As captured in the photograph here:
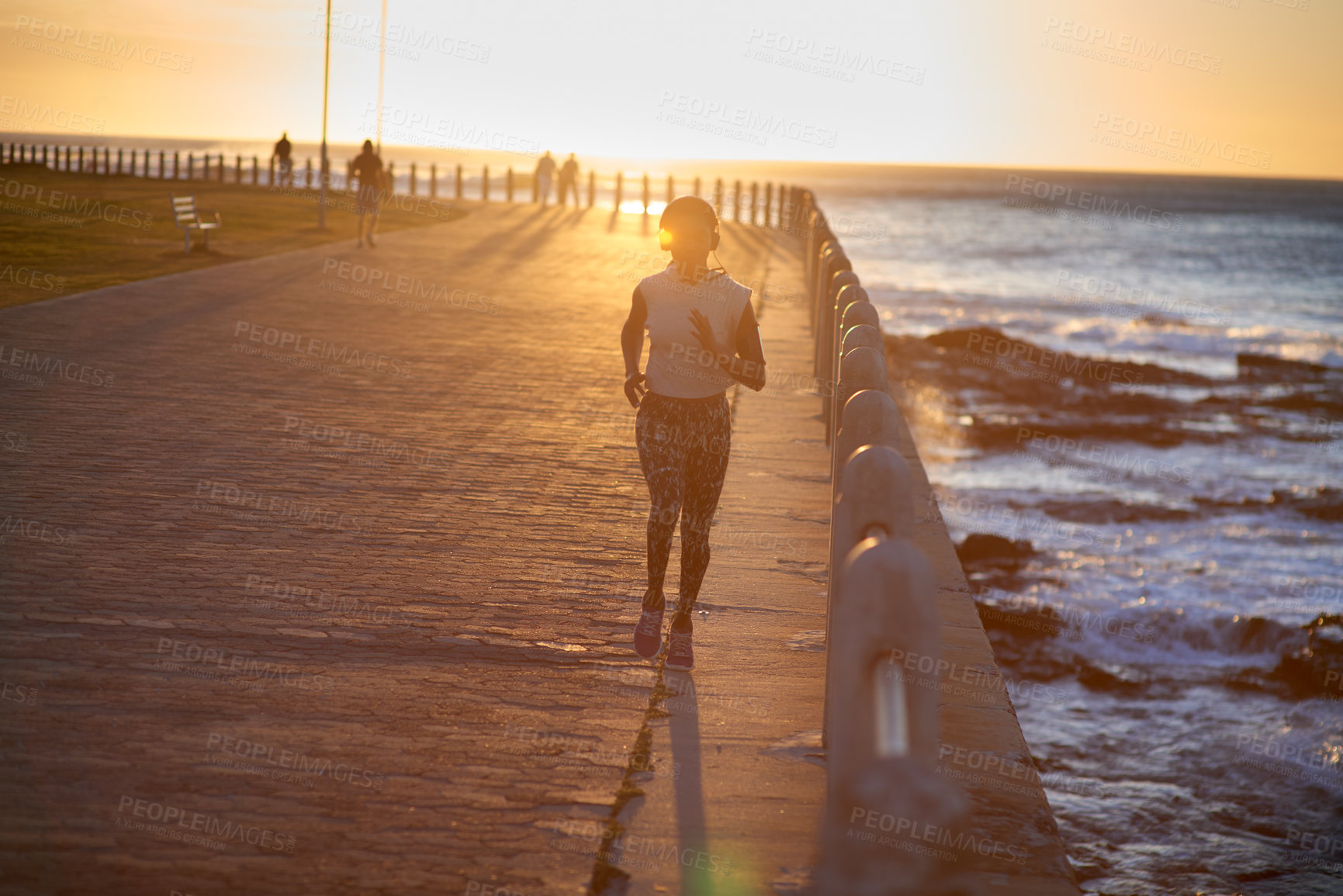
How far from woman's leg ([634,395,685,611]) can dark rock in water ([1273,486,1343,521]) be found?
12.3 metres

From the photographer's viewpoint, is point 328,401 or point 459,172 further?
point 459,172

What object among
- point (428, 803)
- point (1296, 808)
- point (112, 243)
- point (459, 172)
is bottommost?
point (1296, 808)

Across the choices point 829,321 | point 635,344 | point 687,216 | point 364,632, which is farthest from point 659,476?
point 829,321

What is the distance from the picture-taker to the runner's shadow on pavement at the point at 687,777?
133 inches

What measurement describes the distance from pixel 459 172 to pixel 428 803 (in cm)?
3799

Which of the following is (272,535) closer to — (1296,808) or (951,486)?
(1296,808)

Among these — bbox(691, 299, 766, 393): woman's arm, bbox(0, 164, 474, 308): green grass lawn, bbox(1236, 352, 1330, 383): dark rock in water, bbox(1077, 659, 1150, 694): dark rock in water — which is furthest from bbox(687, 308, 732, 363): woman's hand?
bbox(1236, 352, 1330, 383): dark rock in water

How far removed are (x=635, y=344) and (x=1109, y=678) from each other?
579 cm

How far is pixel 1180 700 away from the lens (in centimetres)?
864

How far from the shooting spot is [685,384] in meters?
4.72

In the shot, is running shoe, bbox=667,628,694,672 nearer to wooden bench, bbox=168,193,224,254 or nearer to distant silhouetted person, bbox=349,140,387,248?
wooden bench, bbox=168,193,224,254

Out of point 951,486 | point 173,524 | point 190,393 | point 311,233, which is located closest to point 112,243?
point 311,233

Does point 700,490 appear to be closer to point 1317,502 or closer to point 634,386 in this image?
point 634,386

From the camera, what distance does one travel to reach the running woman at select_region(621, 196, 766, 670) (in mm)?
4668
